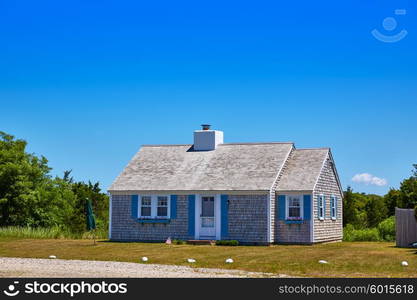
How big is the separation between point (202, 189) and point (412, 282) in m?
18.1

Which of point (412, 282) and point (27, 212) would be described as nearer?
point (412, 282)

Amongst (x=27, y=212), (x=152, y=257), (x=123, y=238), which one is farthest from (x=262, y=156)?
(x=27, y=212)

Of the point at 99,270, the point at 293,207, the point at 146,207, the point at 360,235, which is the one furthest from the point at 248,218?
the point at 99,270

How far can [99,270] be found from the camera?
746 inches

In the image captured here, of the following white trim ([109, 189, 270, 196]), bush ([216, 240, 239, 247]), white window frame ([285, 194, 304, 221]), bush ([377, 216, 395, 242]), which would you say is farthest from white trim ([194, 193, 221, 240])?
bush ([377, 216, 395, 242])

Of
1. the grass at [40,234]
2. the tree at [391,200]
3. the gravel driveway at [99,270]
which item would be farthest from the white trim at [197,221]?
the tree at [391,200]

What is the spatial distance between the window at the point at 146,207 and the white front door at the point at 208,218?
277 centimetres

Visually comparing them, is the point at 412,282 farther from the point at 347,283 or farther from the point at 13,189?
the point at 13,189

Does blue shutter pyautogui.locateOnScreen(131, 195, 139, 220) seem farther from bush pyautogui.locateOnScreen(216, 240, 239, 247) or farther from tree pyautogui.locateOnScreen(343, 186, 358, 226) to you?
tree pyautogui.locateOnScreen(343, 186, 358, 226)

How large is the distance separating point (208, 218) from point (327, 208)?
21.0ft

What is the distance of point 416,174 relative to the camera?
43.5 metres

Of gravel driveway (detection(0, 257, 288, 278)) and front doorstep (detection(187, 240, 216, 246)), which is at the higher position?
front doorstep (detection(187, 240, 216, 246))

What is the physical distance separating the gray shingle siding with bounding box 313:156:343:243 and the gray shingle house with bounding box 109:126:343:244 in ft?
0.16

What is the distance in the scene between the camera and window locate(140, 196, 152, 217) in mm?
34594
